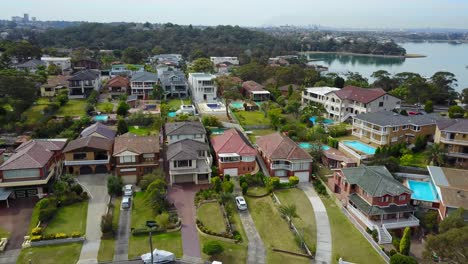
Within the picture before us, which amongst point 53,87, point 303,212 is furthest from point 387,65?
point 303,212

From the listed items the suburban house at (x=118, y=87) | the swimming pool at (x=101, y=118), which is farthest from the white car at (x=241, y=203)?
the suburban house at (x=118, y=87)

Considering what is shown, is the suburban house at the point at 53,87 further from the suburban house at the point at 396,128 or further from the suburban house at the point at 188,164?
the suburban house at the point at 396,128

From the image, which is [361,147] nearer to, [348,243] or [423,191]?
[423,191]

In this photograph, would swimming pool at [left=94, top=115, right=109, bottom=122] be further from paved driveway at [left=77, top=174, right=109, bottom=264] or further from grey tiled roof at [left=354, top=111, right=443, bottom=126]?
grey tiled roof at [left=354, top=111, right=443, bottom=126]

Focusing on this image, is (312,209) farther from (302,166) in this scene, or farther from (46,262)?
(46,262)

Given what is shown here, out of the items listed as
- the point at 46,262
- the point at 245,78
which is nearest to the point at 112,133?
the point at 46,262
